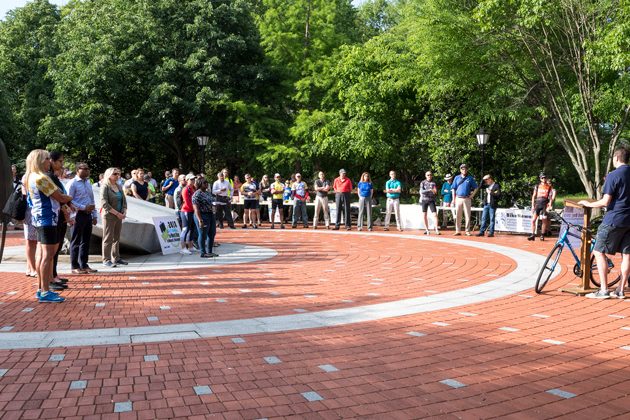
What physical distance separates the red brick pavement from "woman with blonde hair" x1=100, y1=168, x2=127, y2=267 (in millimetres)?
3690

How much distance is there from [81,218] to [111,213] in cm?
67

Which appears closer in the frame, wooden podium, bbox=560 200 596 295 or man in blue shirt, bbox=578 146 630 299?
man in blue shirt, bbox=578 146 630 299

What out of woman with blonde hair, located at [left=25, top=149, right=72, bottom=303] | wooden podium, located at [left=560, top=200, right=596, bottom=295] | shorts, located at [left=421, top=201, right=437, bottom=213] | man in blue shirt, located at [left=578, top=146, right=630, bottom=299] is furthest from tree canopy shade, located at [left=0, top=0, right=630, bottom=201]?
woman with blonde hair, located at [left=25, top=149, right=72, bottom=303]

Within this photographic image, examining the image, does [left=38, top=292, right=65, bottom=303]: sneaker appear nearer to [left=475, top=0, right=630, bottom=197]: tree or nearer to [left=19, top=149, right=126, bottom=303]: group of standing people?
[left=19, top=149, right=126, bottom=303]: group of standing people

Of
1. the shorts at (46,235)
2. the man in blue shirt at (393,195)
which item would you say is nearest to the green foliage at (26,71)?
the man in blue shirt at (393,195)

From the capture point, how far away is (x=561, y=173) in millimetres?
32406

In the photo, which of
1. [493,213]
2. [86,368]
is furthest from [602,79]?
[86,368]

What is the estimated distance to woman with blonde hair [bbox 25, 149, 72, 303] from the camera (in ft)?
23.7

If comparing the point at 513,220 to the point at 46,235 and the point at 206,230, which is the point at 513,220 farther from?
the point at 46,235

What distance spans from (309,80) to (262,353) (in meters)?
23.1

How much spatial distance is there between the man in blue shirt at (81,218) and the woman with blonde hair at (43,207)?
2.26 m

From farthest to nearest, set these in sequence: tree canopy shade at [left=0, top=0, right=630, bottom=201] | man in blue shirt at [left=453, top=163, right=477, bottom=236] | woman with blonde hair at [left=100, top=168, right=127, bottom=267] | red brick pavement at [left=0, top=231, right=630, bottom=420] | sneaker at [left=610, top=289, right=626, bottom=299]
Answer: tree canopy shade at [left=0, top=0, right=630, bottom=201] → man in blue shirt at [left=453, top=163, right=477, bottom=236] → woman with blonde hair at [left=100, top=168, right=127, bottom=267] → sneaker at [left=610, top=289, right=626, bottom=299] → red brick pavement at [left=0, top=231, right=630, bottom=420]

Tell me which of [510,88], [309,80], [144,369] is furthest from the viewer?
[309,80]

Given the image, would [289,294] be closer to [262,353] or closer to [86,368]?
[262,353]
